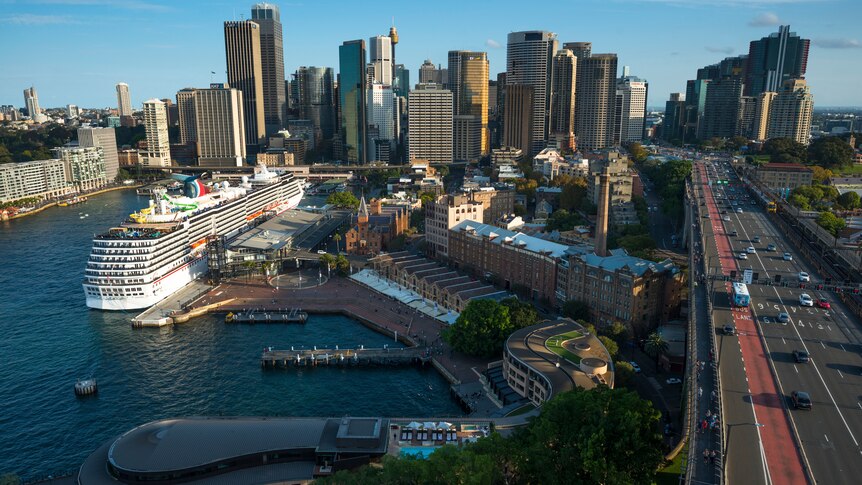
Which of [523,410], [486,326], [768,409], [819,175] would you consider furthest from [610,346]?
[819,175]

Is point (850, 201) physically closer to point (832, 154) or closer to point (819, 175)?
point (819, 175)


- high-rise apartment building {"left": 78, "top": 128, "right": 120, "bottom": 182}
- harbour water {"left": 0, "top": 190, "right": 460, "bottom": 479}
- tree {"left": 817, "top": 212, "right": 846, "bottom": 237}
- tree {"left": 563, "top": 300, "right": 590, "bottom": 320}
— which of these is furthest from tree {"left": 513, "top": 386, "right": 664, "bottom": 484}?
high-rise apartment building {"left": 78, "top": 128, "right": 120, "bottom": 182}

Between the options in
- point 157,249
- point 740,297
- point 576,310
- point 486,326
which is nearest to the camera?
point 740,297

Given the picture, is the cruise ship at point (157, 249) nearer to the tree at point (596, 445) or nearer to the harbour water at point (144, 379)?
the harbour water at point (144, 379)

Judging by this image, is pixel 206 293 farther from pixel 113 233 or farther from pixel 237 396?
pixel 237 396


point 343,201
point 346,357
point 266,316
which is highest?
point 343,201

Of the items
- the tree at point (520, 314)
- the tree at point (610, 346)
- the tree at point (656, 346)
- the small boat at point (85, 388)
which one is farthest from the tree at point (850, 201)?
the small boat at point (85, 388)

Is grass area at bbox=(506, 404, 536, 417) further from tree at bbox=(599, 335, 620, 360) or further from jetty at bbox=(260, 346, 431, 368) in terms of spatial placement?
jetty at bbox=(260, 346, 431, 368)

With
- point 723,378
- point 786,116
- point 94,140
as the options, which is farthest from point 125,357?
point 786,116
